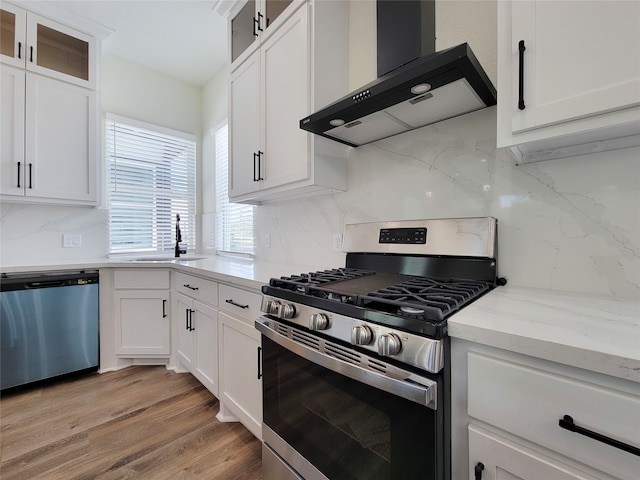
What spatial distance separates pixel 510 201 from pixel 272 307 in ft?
3.43

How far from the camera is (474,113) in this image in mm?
1239

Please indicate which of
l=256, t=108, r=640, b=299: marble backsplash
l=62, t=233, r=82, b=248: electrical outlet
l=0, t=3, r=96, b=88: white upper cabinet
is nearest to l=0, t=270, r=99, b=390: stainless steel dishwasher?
l=62, t=233, r=82, b=248: electrical outlet

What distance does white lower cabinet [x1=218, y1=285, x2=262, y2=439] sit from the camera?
1.44 metres

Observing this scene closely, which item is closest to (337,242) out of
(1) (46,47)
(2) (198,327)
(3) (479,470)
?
(2) (198,327)

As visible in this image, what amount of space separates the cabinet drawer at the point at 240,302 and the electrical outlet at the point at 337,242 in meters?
0.60

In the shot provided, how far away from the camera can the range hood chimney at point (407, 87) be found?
95 centimetres

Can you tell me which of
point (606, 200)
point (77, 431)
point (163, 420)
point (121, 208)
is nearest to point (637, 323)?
point (606, 200)

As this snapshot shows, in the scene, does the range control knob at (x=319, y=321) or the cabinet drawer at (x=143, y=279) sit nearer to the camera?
the range control knob at (x=319, y=321)

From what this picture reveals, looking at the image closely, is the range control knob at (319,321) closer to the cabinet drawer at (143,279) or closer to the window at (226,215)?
the window at (226,215)

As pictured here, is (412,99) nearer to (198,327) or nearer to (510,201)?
(510,201)

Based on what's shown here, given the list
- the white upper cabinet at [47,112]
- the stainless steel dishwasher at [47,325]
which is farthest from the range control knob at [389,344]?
the white upper cabinet at [47,112]

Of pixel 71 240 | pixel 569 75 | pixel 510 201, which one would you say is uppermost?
pixel 569 75

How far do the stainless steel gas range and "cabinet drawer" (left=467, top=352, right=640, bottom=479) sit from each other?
0.09 metres

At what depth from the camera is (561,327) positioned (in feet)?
Answer: 2.08
